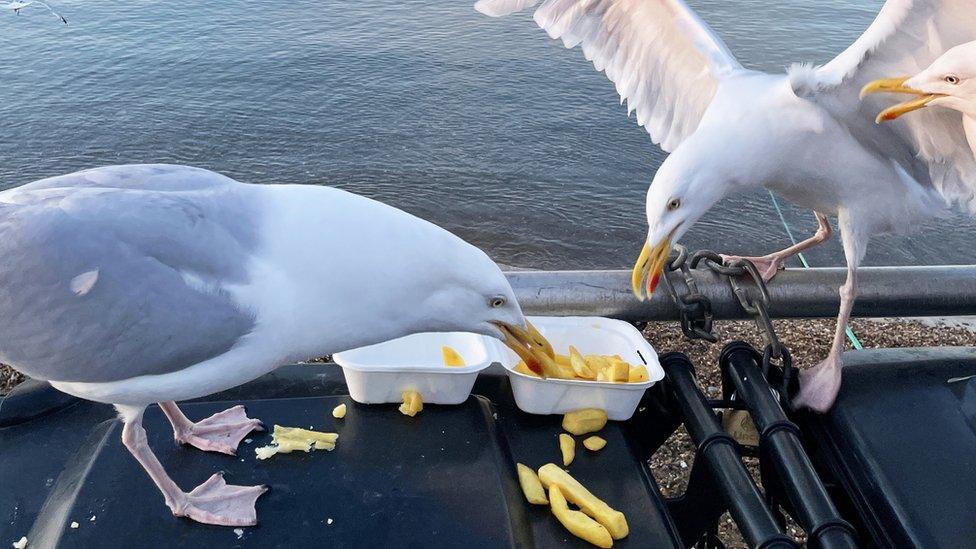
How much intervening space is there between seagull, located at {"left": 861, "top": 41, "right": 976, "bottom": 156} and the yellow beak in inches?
31.1

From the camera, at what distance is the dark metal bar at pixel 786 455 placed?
1762 millimetres

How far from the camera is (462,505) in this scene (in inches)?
76.1

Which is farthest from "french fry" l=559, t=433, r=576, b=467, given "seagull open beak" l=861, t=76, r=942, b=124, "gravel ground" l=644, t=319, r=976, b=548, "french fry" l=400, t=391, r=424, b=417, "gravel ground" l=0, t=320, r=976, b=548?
"seagull open beak" l=861, t=76, r=942, b=124

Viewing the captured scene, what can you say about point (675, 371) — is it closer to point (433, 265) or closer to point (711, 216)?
point (433, 265)

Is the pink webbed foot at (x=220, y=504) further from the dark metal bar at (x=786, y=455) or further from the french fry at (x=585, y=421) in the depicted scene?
the dark metal bar at (x=786, y=455)

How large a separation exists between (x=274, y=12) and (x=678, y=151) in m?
8.93

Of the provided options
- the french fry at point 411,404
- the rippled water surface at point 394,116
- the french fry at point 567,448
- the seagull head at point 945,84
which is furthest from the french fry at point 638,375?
the rippled water surface at point 394,116

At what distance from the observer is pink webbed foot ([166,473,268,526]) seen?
73.0 inches

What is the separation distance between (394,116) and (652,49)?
432 cm

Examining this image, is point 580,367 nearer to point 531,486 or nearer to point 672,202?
point 531,486

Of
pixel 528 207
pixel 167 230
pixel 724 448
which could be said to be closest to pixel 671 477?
pixel 724 448

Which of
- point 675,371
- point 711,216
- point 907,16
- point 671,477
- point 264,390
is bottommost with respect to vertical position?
point 711,216

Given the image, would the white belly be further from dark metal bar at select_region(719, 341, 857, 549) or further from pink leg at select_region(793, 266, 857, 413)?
pink leg at select_region(793, 266, 857, 413)

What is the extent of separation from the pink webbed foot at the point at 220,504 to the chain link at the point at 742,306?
1406 mm
